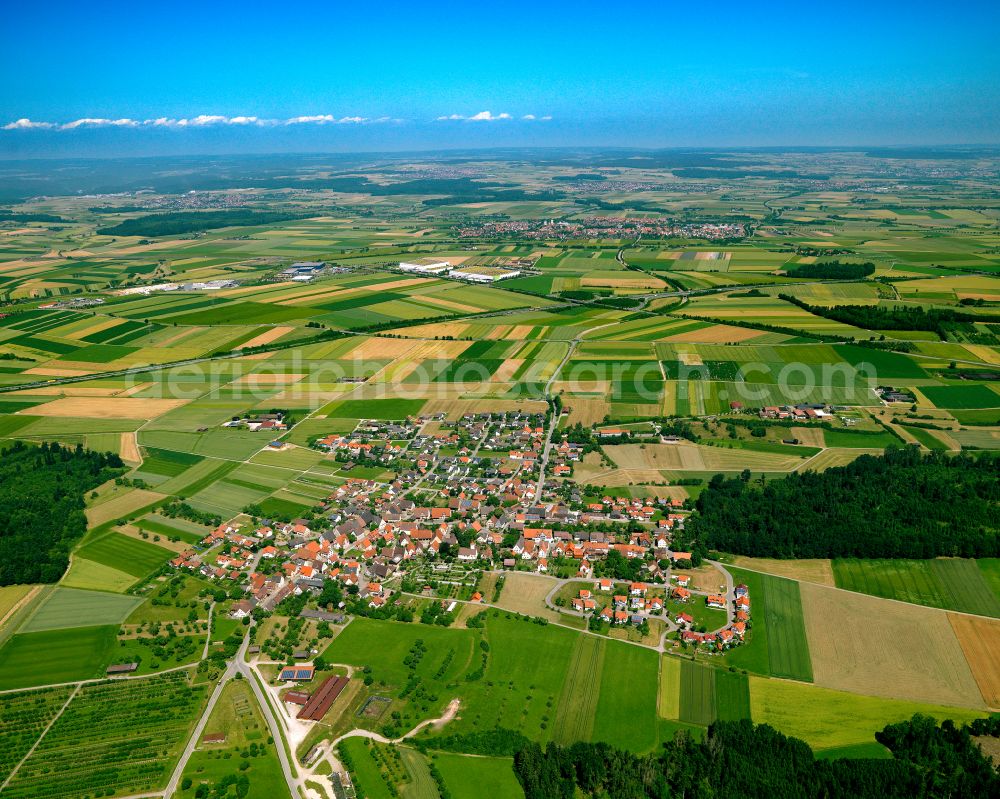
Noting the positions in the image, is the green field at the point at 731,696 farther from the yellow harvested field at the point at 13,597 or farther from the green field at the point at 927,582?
the yellow harvested field at the point at 13,597

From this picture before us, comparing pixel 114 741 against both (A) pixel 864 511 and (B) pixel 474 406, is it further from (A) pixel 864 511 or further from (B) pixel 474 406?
(A) pixel 864 511

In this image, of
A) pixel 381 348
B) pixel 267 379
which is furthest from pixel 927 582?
pixel 381 348

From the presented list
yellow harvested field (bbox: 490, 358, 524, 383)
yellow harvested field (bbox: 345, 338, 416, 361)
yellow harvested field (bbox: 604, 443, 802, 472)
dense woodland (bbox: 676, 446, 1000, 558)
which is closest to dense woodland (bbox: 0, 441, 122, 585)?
yellow harvested field (bbox: 345, 338, 416, 361)

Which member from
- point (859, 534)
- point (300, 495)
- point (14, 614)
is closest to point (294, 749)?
point (14, 614)

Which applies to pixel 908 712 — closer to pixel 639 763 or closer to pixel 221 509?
pixel 639 763

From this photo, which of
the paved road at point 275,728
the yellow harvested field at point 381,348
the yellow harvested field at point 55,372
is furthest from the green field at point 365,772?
the yellow harvested field at point 55,372

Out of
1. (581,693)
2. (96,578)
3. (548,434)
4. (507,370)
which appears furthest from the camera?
(507,370)
